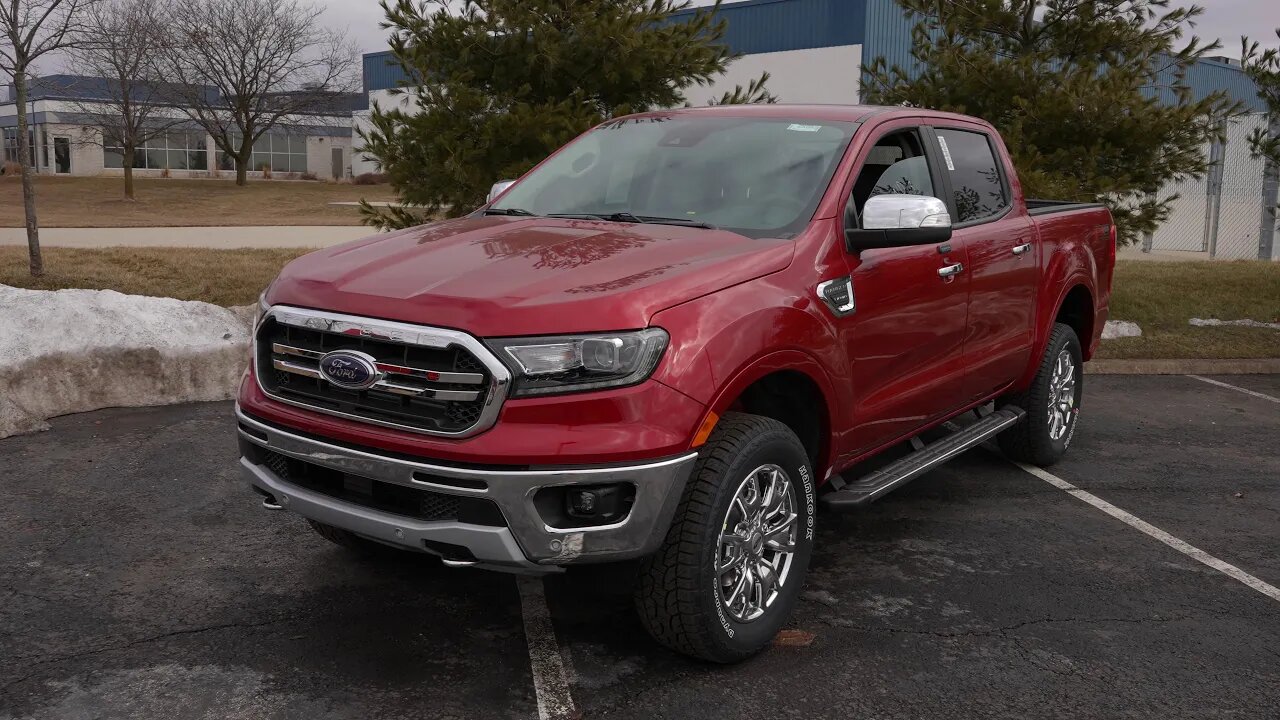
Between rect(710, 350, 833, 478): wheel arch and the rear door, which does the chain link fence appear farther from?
rect(710, 350, 833, 478): wheel arch

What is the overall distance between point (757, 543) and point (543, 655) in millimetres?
828

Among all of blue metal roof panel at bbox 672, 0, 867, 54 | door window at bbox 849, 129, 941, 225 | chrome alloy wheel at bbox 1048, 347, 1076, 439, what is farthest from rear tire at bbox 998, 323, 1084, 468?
blue metal roof panel at bbox 672, 0, 867, 54

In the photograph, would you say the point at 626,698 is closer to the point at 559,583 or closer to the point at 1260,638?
the point at 559,583

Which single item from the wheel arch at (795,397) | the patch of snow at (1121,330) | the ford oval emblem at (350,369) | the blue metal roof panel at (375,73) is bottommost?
the patch of snow at (1121,330)

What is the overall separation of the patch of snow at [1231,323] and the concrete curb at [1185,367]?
3.95ft

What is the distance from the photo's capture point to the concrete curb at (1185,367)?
10094 mm

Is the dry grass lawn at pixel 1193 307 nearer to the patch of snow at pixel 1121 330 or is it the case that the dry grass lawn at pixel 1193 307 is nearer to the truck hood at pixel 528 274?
the patch of snow at pixel 1121 330

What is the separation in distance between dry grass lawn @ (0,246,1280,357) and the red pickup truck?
6.29m

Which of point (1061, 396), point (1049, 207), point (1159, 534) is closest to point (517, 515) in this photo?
point (1159, 534)

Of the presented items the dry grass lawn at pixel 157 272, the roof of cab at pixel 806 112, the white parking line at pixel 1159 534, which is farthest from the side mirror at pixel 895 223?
the dry grass lawn at pixel 157 272

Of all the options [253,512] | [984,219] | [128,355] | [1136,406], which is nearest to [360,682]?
[253,512]

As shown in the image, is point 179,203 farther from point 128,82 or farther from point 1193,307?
point 1193,307

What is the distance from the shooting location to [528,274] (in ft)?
11.9

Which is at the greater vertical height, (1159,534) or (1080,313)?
(1080,313)
